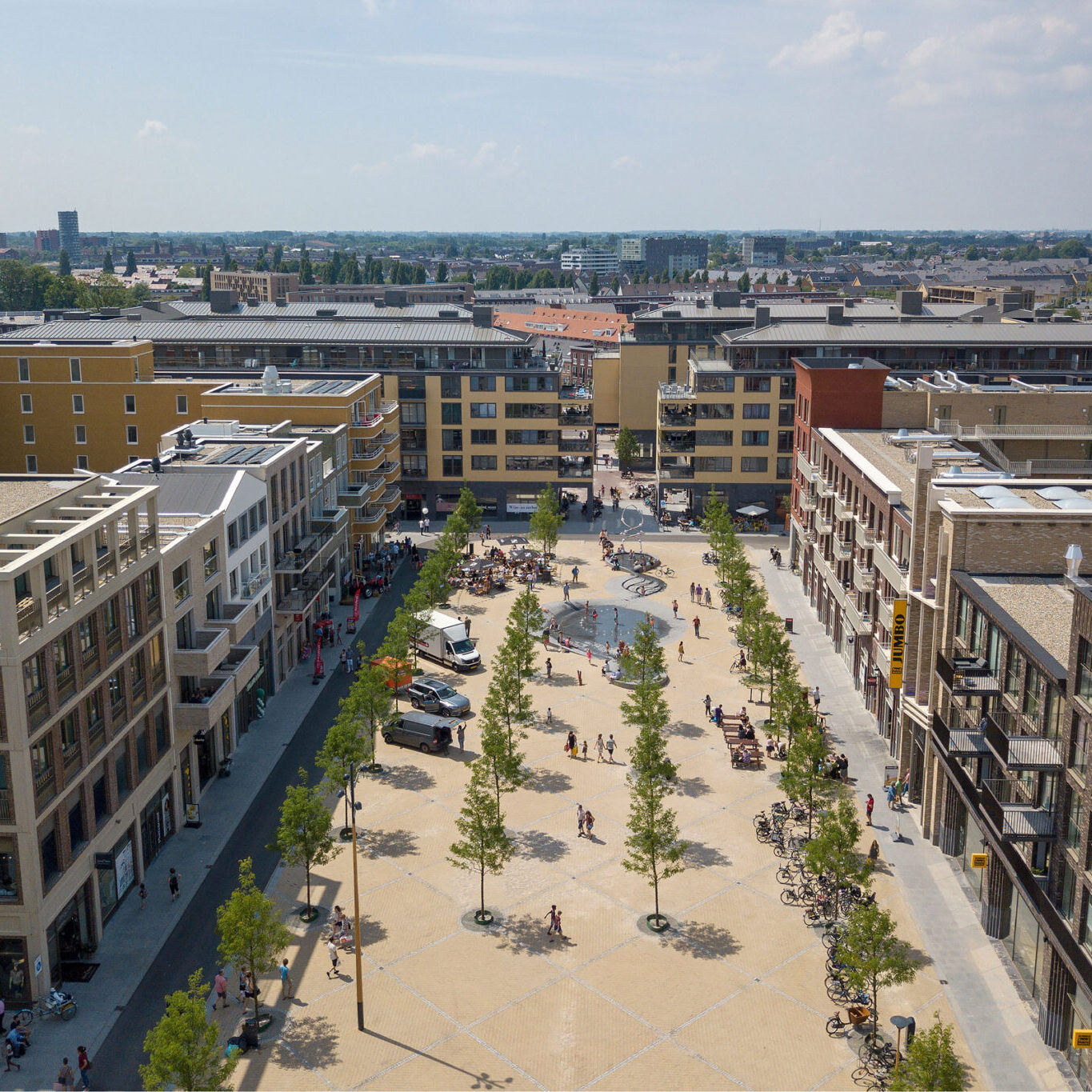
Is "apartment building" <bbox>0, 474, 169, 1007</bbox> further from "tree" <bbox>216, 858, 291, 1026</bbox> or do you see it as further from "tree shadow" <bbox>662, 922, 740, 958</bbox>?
"tree shadow" <bbox>662, 922, 740, 958</bbox>

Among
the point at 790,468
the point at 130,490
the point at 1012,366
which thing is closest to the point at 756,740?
the point at 130,490

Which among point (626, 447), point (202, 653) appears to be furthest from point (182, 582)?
point (626, 447)

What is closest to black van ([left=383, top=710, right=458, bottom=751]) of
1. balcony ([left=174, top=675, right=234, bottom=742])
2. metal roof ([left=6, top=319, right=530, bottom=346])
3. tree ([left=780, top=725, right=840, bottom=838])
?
balcony ([left=174, top=675, right=234, bottom=742])

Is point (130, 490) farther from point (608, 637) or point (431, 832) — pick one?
point (608, 637)

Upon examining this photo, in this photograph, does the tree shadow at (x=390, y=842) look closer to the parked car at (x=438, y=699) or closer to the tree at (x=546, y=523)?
the parked car at (x=438, y=699)

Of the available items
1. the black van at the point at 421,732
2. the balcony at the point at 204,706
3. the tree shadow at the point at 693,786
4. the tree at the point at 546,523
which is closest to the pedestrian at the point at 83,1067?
the balcony at the point at 204,706

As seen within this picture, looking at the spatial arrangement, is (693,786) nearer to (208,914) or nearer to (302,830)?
(302,830)

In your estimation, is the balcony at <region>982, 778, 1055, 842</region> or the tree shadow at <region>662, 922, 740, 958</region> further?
the tree shadow at <region>662, 922, 740, 958</region>
